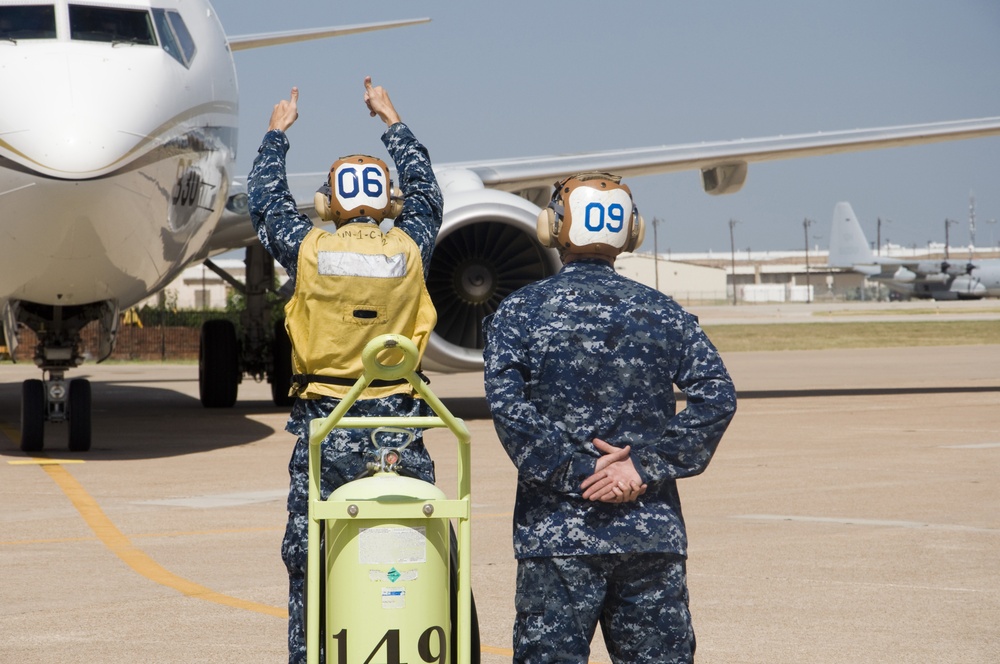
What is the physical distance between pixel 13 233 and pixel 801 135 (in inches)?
383

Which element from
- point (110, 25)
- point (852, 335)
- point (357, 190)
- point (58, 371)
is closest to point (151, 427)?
point (58, 371)

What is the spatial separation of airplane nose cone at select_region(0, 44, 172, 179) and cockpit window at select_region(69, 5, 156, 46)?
36cm

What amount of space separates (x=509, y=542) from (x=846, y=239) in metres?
109

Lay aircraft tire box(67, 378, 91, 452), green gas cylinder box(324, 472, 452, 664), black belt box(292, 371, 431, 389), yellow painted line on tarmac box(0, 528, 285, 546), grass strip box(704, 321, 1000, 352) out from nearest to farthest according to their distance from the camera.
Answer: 1. green gas cylinder box(324, 472, 452, 664)
2. black belt box(292, 371, 431, 389)
3. yellow painted line on tarmac box(0, 528, 285, 546)
4. aircraft tire box(67, 378, 91, 452)
5. grass strip box(704, 321, 1000, 352)

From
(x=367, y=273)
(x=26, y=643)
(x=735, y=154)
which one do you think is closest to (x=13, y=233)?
(x=26, y=643)

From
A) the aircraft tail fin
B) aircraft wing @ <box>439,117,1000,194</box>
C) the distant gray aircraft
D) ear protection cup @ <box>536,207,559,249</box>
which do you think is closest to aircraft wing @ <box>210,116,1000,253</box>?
aircraft wing @ <box>439,117,1000,194</box>

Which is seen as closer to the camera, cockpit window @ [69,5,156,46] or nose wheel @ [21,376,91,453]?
cockpit window @ [69,5,156,46]

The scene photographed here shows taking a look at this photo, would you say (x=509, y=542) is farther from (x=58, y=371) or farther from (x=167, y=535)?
(x=58, y=371)

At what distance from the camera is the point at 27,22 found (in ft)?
35.3

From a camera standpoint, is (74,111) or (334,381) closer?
(334,381)

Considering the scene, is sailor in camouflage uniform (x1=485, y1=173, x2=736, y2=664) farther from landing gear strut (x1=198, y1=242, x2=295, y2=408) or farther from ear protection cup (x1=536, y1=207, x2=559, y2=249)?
landing gear strut (x1=198, y1=242, x2=295, y2=408)

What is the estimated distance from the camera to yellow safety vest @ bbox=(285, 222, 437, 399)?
460 cm

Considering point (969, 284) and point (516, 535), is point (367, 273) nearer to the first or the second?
point (516, 535)

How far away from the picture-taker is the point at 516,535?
374 cm
